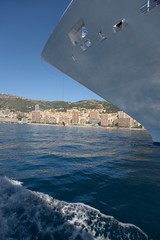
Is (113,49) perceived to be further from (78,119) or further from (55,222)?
(78,119)

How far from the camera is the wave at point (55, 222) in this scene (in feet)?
8.46

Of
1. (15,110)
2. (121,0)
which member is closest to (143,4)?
(121,0)

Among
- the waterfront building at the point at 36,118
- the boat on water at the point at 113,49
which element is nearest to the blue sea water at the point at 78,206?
the boat on water at the point at 113,49

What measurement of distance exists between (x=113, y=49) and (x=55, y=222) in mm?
6318

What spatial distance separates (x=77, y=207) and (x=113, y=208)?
2.95 feet

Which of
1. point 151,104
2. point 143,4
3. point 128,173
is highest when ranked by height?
point 143,4

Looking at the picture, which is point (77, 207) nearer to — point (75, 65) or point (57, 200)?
point (57, 200)

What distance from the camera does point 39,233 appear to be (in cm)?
261

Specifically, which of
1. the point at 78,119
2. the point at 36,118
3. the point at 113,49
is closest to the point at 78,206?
the point at 113,49

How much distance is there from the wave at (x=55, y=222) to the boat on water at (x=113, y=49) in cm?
585

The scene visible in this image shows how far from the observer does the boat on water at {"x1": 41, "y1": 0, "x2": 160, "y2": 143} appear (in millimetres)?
4770

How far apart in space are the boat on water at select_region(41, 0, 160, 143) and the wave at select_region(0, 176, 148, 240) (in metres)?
5.85

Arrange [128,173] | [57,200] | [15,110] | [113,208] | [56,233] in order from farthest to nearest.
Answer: [15,110] → [128,173] → [57,200] → [113,208] → [56,233]

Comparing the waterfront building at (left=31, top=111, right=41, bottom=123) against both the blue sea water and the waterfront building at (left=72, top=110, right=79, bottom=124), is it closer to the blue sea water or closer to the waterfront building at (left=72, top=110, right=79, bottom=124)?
the waterfront building at (left=72, top=110, right=79, bottom=124)
